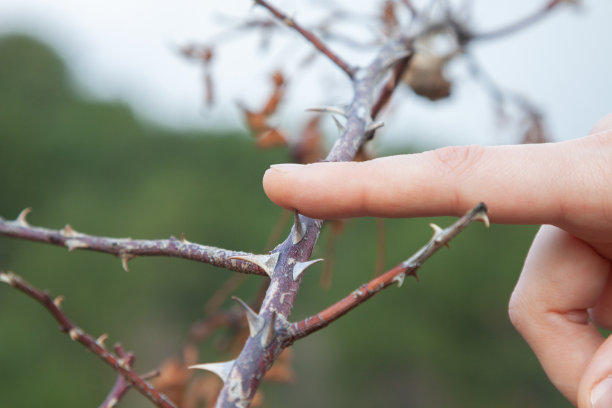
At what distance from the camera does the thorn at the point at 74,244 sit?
45 cm

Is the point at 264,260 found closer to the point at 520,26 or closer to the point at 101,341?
the point at 101,341

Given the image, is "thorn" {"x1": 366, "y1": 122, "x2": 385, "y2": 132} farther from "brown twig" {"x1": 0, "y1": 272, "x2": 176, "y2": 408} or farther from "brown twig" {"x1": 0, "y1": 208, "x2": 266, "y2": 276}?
"brown twig" {"x1": 0, "y1": 272, "x2": 176, "y2": 408}

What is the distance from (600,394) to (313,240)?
29 centimetres

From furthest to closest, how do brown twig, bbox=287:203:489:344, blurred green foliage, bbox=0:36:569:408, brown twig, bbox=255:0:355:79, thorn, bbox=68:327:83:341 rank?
blurred green foliage, bbox=0:36:569:408 → brown twig, bbox=255:0:355:79 → thorn, bbox=68:327:83:341 → brown twig, bbox=287:203:489:344

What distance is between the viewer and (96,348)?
42 cm

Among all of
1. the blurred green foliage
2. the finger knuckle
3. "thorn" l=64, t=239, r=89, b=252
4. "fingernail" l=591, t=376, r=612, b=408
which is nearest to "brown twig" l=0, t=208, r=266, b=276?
"thorn" l=64, t=239, r=89, b=252

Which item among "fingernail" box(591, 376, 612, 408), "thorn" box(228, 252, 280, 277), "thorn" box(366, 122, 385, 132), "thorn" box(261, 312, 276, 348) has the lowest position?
"fingernail" box(591, 376, 612, 408)

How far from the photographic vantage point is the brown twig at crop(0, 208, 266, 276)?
1.26 feet

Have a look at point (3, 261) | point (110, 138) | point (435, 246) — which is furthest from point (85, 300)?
point (435, 246)

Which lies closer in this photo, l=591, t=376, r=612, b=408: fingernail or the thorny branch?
the thorny branch

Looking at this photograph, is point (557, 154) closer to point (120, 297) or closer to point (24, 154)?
point (120, 297)

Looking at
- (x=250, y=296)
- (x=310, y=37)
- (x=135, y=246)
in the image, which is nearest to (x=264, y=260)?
(x=135, y=246)

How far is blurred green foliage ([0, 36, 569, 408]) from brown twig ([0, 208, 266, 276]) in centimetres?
426

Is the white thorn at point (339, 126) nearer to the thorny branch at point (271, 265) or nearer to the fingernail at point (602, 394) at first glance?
the thorny branch at point (271, 265)
